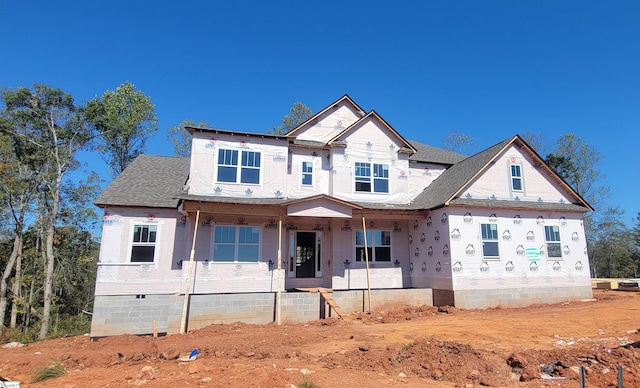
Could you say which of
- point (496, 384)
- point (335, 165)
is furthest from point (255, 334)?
point (335, 165)

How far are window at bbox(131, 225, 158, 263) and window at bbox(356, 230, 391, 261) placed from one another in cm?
912

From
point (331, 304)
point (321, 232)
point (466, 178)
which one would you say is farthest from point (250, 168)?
point (466, 178)

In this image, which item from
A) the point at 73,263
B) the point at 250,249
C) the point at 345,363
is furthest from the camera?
the point at 73,263

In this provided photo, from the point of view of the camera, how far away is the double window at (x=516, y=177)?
16531 mm

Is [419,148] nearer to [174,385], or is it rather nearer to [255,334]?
[255,334]

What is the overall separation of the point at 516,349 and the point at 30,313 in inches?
1037

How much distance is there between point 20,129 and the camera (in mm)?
22016

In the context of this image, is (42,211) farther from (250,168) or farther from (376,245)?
(376,245)

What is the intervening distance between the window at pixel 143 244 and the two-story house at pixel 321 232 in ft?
0.14

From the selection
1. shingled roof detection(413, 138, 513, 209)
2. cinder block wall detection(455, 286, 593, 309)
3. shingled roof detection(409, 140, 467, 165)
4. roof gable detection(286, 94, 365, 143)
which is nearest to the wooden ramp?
cinder block wall detection(455, 286, 593, 309)

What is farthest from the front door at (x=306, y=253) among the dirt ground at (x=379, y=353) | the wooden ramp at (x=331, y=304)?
the dirt ground at (x=379, y=353)

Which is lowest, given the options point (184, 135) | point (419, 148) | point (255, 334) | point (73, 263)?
point (255, 334)

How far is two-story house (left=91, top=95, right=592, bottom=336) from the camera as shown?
13.5m

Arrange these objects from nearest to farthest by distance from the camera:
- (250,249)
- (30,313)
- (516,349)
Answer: (516,349), (250,249), (30,313)
